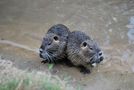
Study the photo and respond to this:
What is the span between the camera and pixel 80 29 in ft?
24.3

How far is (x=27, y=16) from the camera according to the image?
312 inches

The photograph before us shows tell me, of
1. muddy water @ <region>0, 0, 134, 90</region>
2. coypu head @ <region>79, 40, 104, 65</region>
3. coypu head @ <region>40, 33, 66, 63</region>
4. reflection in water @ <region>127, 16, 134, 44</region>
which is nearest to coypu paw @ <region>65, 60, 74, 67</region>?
muddy water @ <region>0, 0, 134, 90</region>

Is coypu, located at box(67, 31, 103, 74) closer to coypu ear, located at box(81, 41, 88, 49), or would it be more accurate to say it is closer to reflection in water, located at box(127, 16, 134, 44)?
coypu ear, located at box(81, 41, 88, 49)

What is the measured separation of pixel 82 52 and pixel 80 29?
1405 millimetres

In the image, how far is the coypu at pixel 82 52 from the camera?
19.9 ft

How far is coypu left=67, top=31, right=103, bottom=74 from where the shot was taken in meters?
6.06

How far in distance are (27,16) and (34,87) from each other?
351 cm

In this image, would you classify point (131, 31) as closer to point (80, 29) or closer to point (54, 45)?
point (80, 29)

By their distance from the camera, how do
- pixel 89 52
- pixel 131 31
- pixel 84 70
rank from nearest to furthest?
pixel 89 52, pixel 84 70, pixel 131 31

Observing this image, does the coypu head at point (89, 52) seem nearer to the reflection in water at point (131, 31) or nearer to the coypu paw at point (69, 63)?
the coypu paw at point (69, 63)

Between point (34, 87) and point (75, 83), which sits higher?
point (34, 87)

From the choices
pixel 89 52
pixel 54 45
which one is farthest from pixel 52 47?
pixel 89 52

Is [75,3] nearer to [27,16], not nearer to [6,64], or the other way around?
[27,16]

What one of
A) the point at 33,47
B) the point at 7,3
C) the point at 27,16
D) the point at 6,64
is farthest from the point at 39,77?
the point at 7,3
